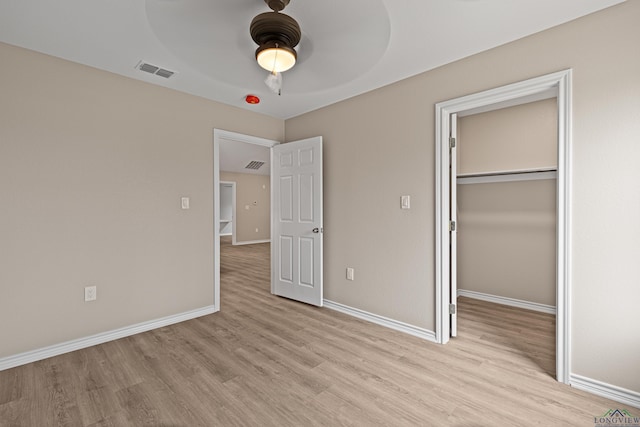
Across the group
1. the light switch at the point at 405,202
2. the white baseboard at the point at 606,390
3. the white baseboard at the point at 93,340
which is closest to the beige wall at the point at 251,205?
the white baseboard at the point at 93,340

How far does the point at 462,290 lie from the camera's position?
413cm

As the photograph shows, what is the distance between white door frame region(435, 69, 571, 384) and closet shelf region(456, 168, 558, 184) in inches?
47.5

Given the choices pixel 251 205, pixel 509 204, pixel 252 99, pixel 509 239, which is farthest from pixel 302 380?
pixel 251 205

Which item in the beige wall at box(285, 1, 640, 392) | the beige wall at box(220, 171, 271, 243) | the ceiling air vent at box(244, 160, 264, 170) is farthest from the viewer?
the beige wall at box(220, 171, 271, 243)

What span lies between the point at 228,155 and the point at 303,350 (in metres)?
6.59

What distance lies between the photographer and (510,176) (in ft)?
11.7

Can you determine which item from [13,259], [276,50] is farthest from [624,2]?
[13,259]

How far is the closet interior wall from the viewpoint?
3.44 m

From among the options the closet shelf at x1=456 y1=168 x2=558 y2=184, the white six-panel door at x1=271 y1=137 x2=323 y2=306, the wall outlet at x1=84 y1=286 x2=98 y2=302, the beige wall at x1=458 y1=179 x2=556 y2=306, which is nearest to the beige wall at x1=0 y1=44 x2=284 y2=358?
the wall outlet at x1=84 y1=286 x2=98 y2=302

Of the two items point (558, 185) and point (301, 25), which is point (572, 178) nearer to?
point (558, 185)

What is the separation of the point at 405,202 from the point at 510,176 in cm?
160

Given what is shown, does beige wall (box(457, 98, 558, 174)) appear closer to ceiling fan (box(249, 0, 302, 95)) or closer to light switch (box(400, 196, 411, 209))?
light switch (box(400, 196, 411, 209))

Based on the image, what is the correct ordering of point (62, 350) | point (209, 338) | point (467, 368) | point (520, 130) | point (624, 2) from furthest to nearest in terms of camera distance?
1. point (520, 130)
2. point (209, 338)
3. point (62, 350)
4. point (467, 368)
5. point (624, 2)

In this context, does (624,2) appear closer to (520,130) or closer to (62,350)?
(520,130)
